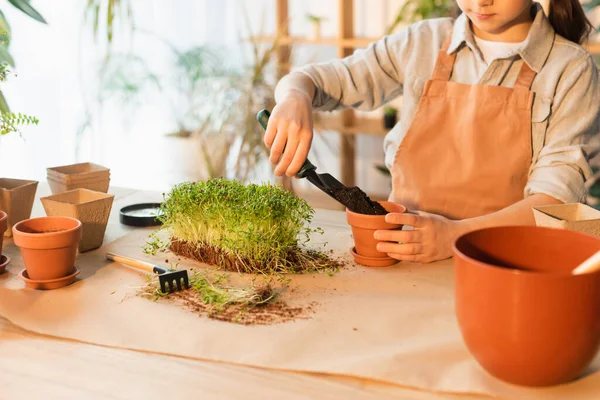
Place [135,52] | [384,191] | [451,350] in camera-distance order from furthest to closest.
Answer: [384,191], [135,52], [451,350]

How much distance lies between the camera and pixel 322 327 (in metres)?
1.07

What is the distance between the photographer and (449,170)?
1684 millimetres

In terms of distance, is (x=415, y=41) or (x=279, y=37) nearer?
(x=415, y=41)

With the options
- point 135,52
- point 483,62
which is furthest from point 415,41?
point 135,52

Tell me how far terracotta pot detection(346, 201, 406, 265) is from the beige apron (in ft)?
1.22

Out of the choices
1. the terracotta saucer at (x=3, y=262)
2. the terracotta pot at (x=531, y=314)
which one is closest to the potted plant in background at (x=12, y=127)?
the terracotta saucer at (x=3, y=262)

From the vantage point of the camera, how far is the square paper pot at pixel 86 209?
1377 mm

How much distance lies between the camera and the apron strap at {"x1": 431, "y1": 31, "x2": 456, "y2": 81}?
170cm

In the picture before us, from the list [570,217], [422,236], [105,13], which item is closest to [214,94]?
[105,13]

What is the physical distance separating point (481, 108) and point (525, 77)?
120 millimetres

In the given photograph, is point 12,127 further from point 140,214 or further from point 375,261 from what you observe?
point 375,261

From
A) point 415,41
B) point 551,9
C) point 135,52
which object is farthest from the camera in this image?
point 135,52

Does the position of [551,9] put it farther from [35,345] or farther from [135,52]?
[135,52]

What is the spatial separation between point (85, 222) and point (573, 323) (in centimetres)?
97
